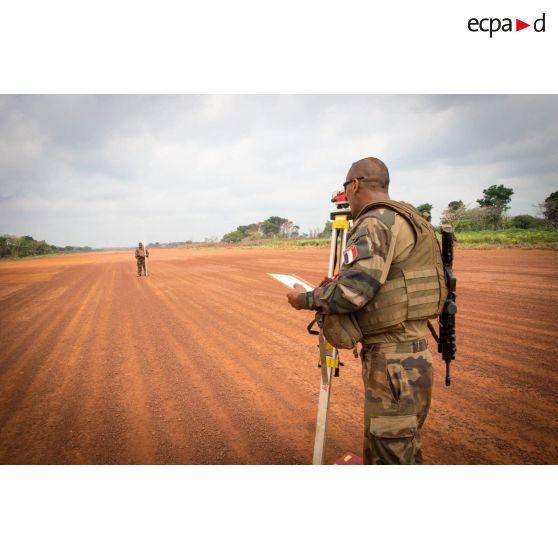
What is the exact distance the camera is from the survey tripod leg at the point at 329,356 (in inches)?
80.9

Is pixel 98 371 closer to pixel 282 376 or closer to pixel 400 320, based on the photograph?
pixel 282 376

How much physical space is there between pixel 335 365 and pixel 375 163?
1330mm

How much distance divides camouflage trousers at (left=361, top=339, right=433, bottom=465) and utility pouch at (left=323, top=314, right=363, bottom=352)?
0.58 feet

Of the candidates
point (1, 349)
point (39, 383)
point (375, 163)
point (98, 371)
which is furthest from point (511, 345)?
point (1, 349)

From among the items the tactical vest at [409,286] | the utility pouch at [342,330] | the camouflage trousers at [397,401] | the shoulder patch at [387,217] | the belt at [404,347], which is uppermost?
the shoulder patch at [387,217]

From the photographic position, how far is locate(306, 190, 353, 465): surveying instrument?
2023mm

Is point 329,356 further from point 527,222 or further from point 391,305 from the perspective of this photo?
point 527,222

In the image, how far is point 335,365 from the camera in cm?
210

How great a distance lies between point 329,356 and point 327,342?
0.10 metres

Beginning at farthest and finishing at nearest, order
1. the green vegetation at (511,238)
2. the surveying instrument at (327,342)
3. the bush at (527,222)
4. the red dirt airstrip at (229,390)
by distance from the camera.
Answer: the bush at (527,222) → the green vegetation at (511,238) → the red dirt airstrip at (229,390) → the surveying instrument at (327,342)

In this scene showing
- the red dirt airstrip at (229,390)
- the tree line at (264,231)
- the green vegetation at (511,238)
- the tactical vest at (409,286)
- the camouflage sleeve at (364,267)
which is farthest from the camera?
the tree line at (264,231)

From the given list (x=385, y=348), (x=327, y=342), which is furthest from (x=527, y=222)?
(x=385, y=348)

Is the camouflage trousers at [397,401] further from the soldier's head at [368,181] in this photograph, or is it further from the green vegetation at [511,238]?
the green vegetation at [511,238]
